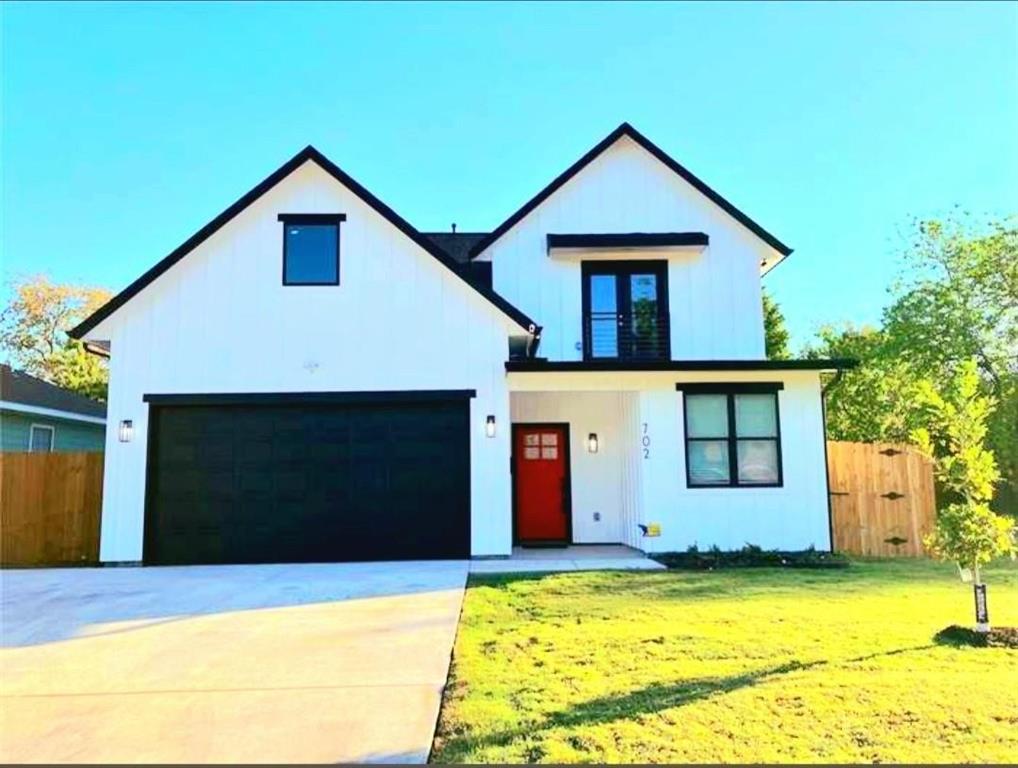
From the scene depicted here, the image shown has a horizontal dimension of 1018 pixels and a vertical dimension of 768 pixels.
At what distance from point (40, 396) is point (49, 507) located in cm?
581

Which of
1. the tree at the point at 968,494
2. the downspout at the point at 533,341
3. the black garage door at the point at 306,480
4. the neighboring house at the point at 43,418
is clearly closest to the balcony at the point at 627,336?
the downspout at the point at 533,341

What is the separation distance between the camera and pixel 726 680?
458 centimetres

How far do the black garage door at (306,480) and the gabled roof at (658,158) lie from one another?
4219 mm

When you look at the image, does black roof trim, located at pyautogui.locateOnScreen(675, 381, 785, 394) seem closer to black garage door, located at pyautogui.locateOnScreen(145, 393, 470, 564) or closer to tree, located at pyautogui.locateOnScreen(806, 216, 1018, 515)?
→ black garage door, located at pyautogui.locateOnScreen(145, 393, 470, 564)

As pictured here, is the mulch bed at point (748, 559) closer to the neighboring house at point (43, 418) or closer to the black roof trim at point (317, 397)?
the black roof trim at point (317, 397)

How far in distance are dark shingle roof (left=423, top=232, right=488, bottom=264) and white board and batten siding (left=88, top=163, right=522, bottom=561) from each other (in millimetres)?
3880

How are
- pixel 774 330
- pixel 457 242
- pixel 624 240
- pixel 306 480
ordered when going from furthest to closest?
1. pixel 774 330
2. pixel 457 242
3. pixel 624 240
4. pixel 306 480

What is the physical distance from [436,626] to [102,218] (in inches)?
797

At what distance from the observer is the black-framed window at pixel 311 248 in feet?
38.5

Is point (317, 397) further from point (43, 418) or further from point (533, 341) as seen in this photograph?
point (43, 418)

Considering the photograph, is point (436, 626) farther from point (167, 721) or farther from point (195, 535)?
point (195, 535)

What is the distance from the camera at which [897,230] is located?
2066cm

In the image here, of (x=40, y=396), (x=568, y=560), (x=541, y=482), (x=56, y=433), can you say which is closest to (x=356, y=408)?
(x=541, y=482)

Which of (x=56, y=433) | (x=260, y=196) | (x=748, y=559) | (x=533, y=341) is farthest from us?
(x=56, y=433)
